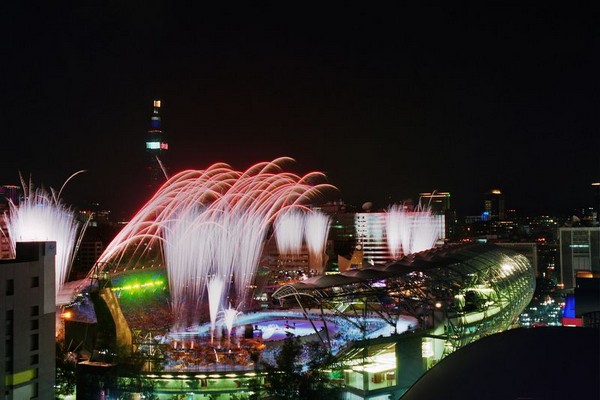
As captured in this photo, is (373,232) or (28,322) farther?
(373,232)

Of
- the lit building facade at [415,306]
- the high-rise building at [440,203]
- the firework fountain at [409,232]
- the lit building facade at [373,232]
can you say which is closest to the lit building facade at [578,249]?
the firework fountain at [409,232]

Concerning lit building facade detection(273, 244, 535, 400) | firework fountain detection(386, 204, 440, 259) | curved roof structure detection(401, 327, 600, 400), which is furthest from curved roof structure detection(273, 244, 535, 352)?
firework fountain detection(386, 204, 440, 259)

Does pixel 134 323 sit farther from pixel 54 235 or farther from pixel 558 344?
pixel 558 344

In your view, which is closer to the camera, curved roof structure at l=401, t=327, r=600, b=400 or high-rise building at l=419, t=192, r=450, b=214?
curved roof structure at l=401, t=327, r=600, b=400

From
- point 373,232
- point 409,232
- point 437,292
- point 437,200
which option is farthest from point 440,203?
point 437,292

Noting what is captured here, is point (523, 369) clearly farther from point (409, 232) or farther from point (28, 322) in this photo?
point (409, 232)

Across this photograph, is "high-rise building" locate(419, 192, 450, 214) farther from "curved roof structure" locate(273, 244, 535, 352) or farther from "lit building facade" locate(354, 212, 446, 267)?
"curved roof structure" locate(273, 244, 535, 352)

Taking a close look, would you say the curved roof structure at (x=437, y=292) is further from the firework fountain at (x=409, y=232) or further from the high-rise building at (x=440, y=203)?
the high-rise building at (x=440, y=203)
